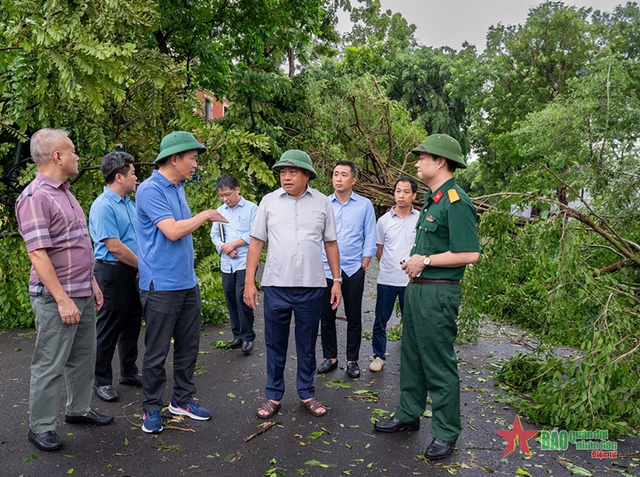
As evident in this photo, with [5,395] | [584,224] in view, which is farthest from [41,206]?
[584,224]

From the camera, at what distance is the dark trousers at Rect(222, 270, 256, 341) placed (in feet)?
20.5

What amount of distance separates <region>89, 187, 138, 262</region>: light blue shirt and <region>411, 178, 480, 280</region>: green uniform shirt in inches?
102

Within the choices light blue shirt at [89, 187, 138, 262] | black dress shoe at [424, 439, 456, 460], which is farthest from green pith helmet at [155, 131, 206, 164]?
black dress shoe at [424, 439, 456, 460]

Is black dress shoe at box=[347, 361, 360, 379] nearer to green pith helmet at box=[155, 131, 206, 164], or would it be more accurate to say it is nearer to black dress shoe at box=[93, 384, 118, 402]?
black dress shoe at box=[93, 384, 118, 402]

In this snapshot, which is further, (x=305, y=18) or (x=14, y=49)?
(x=305, y=18)

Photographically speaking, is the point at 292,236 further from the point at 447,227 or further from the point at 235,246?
the point at 235,246

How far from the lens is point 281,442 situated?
12.9 feet

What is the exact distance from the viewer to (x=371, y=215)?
5.64 metres

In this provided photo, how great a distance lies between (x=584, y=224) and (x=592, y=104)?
38.9 feet

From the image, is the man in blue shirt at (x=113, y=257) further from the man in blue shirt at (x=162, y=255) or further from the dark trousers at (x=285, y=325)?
the dark trousers at (x=285, y=325)

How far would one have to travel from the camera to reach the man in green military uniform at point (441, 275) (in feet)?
Result: 12.0

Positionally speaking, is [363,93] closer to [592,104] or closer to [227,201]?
[592,104]

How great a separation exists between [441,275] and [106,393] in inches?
124

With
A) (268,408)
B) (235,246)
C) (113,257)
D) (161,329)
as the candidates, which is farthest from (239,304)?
(161,329)
